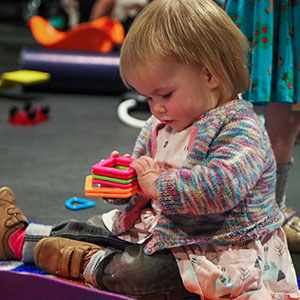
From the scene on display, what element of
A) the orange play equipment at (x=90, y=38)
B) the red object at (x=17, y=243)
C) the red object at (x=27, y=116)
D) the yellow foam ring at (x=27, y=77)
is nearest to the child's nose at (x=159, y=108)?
the red object at (x=17, y=243)

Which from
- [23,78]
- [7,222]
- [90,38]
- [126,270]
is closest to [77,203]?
[7,222]

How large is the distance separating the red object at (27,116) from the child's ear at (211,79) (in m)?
1.71

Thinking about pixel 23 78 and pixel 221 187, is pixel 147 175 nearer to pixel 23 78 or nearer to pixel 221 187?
pixel 221 187

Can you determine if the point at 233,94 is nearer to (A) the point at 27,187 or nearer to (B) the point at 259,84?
(B) the point at 259,84

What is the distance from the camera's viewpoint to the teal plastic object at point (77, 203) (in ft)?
4.92

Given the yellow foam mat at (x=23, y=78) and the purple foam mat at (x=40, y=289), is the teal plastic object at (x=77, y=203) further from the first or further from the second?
the yellow foam mat at (x=23, y=78)

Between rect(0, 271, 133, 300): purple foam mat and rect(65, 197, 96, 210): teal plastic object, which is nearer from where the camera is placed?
rect(0, 271, 133, 300): purple foam mat

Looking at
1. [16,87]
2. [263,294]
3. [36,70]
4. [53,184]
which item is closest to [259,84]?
[263,294]

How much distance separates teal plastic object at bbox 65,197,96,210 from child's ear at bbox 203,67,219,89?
0.67m

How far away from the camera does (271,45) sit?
122cm

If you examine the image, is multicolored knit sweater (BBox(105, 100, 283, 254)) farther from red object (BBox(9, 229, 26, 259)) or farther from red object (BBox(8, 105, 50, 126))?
red object (BBox(8, 105, 50, 126))

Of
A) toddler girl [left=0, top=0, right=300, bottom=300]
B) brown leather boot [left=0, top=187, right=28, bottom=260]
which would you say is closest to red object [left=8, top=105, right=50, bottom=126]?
brown leather boot [left=0, top=187, right=28, bottom=260]

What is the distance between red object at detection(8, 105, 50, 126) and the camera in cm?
255

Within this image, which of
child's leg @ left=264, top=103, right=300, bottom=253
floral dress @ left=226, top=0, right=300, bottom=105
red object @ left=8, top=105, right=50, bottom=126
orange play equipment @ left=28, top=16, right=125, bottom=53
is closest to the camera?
floral dress @ left=226, top=0, right=300, bottom=105
